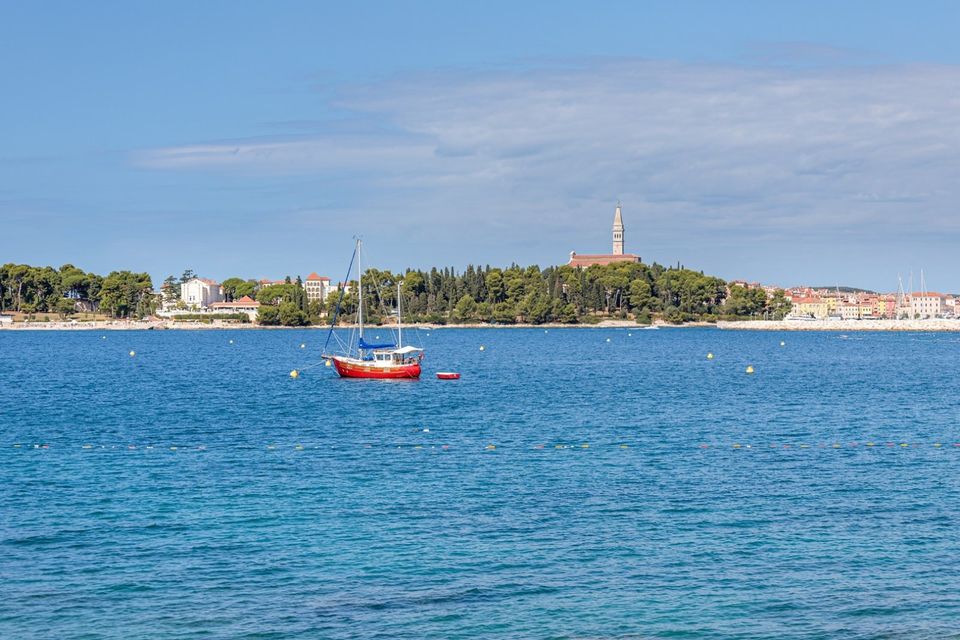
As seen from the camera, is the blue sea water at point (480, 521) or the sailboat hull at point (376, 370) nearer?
the blue sea water at point (480, 521)

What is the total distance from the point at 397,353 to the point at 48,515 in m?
57.1

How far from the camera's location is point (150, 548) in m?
28.0

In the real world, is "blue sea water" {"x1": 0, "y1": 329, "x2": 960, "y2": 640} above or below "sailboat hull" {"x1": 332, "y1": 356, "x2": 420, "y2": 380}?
below

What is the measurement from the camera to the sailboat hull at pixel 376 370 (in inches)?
3403

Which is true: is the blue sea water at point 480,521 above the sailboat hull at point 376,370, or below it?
below

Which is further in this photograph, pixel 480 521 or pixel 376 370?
pixel 376 370

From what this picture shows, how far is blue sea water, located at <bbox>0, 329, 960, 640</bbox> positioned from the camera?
22.9m

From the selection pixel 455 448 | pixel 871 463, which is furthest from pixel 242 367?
pixel 871 463

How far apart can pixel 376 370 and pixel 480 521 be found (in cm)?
5641

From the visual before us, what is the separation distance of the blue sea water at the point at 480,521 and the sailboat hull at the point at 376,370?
20345 millimetres

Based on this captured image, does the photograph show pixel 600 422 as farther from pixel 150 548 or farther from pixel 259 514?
pixel 150 548

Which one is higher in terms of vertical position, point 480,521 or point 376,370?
point 376,370

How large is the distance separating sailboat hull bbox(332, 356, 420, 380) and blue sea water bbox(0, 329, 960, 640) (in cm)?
2035

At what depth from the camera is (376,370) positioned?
86.8 m
